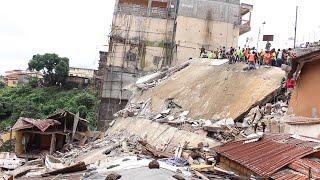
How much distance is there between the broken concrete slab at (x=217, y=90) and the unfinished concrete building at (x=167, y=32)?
36.6ft

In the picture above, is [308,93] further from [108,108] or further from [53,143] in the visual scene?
[108,108]

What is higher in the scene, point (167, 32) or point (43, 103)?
point (167, 32)

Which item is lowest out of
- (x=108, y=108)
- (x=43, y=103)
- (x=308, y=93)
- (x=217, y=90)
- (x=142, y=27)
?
(x=43, y=103)

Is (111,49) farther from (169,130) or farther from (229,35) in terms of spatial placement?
(169,130)

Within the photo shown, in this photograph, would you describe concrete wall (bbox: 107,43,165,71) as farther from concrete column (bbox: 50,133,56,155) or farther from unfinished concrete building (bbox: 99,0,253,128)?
concrete column (bbox: 50,133,56,155)

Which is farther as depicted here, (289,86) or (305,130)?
(289,86)

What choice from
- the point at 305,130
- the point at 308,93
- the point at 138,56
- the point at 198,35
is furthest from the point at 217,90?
the point at 138,56

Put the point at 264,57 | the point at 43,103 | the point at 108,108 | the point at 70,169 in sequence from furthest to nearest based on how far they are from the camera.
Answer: the point at 43,103
the point at 108,108
the point at 264,57
the point at 70,169

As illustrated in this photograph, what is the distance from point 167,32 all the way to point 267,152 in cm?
2634

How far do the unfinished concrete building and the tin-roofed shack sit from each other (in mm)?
10945

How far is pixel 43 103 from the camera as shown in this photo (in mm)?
47281

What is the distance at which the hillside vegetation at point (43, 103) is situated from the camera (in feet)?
137

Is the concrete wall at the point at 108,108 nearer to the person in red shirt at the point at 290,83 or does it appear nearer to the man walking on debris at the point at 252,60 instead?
the man walking on debris at the point at 252,60

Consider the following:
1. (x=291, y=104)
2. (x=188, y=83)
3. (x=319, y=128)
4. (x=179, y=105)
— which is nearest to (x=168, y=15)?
(x=188, y=83)
